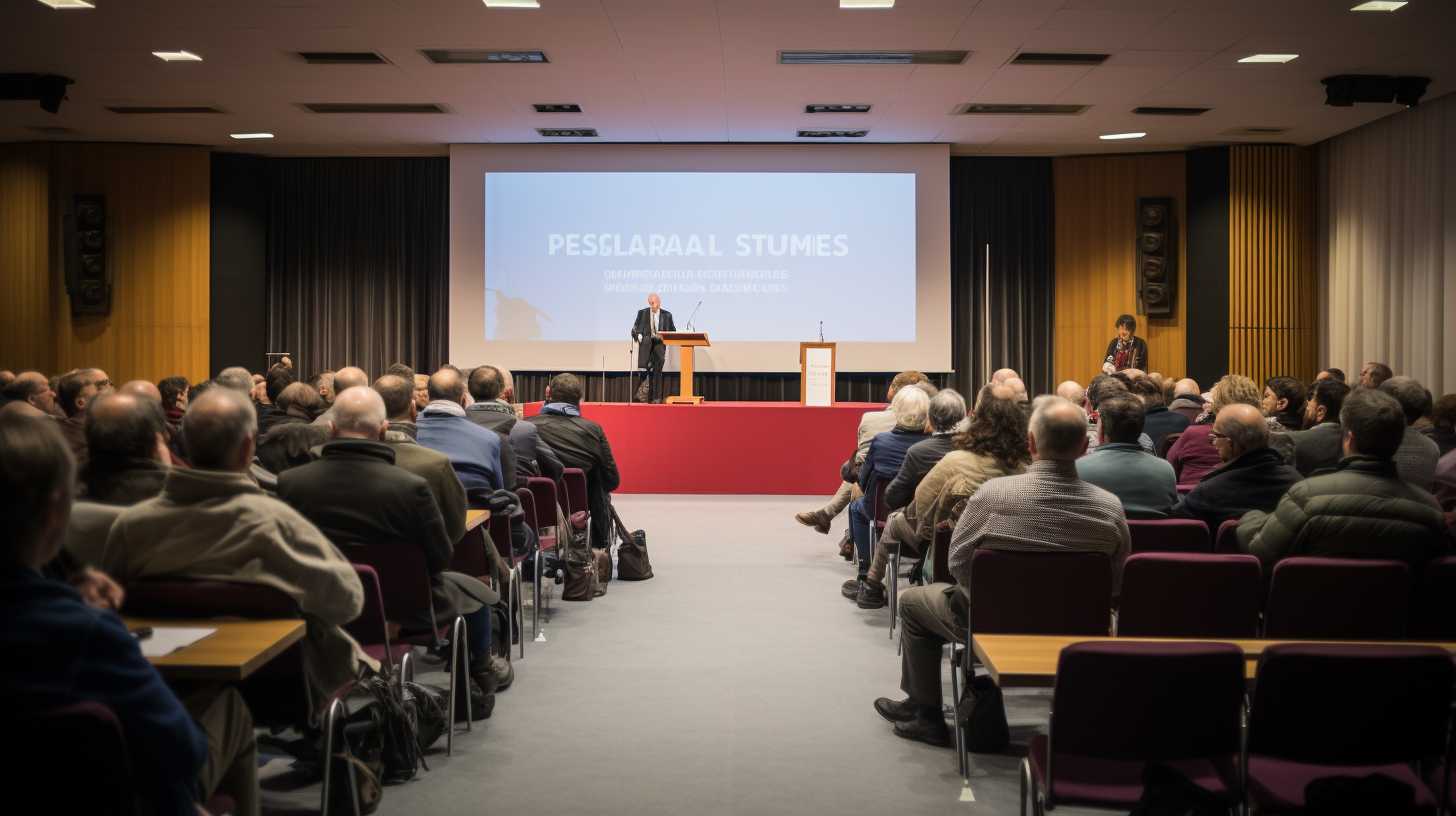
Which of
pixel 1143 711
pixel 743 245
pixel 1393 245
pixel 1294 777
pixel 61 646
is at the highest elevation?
pixel 743 245

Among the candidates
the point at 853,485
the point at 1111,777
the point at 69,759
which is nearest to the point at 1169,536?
the point at 1111,777

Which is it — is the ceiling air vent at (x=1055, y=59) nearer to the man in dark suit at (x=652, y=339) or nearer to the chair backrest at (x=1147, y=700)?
the man in dark suit at (x=652, y=339)

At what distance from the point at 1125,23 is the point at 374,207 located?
8.81m

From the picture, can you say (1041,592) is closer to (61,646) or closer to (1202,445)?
(1202,445)

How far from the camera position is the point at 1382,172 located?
10.8 metres

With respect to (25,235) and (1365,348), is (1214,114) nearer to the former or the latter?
(1365,348)

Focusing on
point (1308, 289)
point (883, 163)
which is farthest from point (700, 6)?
point (1308, 289)

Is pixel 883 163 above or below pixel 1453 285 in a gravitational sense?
above

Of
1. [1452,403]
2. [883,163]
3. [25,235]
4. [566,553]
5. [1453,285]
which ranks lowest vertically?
[566,553]

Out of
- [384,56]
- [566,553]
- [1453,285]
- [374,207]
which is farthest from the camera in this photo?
[374,207]

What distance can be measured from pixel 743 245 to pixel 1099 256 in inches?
164

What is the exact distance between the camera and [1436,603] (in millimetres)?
2961

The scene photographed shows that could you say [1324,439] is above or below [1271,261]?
below

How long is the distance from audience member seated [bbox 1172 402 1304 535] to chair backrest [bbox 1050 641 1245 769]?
1805 mm
